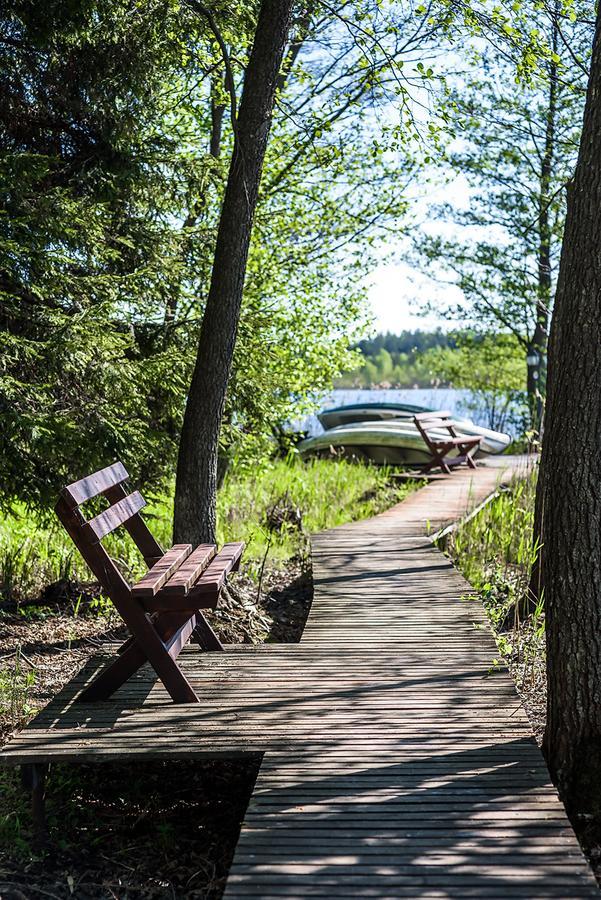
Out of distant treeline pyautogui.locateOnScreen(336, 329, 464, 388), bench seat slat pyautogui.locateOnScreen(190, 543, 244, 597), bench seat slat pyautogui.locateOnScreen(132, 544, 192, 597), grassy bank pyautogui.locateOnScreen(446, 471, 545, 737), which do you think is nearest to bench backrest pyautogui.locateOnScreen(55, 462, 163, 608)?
bench seat slat pyautogui.locateOnScreen(132, 544, 192, 597)

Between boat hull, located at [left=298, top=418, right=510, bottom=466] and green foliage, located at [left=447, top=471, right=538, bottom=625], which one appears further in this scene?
boat hull, located at [left=298, top=418, right=510, bottom=466]

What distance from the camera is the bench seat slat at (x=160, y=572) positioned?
12.9 ft

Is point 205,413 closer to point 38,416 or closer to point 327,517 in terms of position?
point 38,416

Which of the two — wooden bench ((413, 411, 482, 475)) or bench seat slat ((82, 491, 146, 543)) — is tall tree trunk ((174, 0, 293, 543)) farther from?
wooden bench ((413, 411, 482, 475))

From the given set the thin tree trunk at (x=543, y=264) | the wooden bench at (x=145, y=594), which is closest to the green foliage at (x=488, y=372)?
the thin tree trunk at (x=543, y=264)

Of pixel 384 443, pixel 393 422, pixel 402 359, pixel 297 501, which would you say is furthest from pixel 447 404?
pixel 402 359

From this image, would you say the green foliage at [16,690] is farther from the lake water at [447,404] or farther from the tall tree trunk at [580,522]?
the lake water at [447,404]

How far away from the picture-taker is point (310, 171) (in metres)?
12.7

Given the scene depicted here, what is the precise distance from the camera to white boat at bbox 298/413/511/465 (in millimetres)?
15703

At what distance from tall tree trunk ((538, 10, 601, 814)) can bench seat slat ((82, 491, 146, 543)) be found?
2.02 meters

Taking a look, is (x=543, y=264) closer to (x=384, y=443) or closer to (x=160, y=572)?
(x=384, y=443)

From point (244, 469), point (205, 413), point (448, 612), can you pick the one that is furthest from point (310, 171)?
point (448, 612)

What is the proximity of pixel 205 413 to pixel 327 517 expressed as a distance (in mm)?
4498

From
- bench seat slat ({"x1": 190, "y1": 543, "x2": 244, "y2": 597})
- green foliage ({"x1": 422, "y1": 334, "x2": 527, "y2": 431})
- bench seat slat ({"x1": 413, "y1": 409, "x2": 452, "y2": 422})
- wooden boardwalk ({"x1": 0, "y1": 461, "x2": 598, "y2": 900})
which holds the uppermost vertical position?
green foliage ({"x1": 422, "y1": 334, "x2": 527, "y2": 431})
